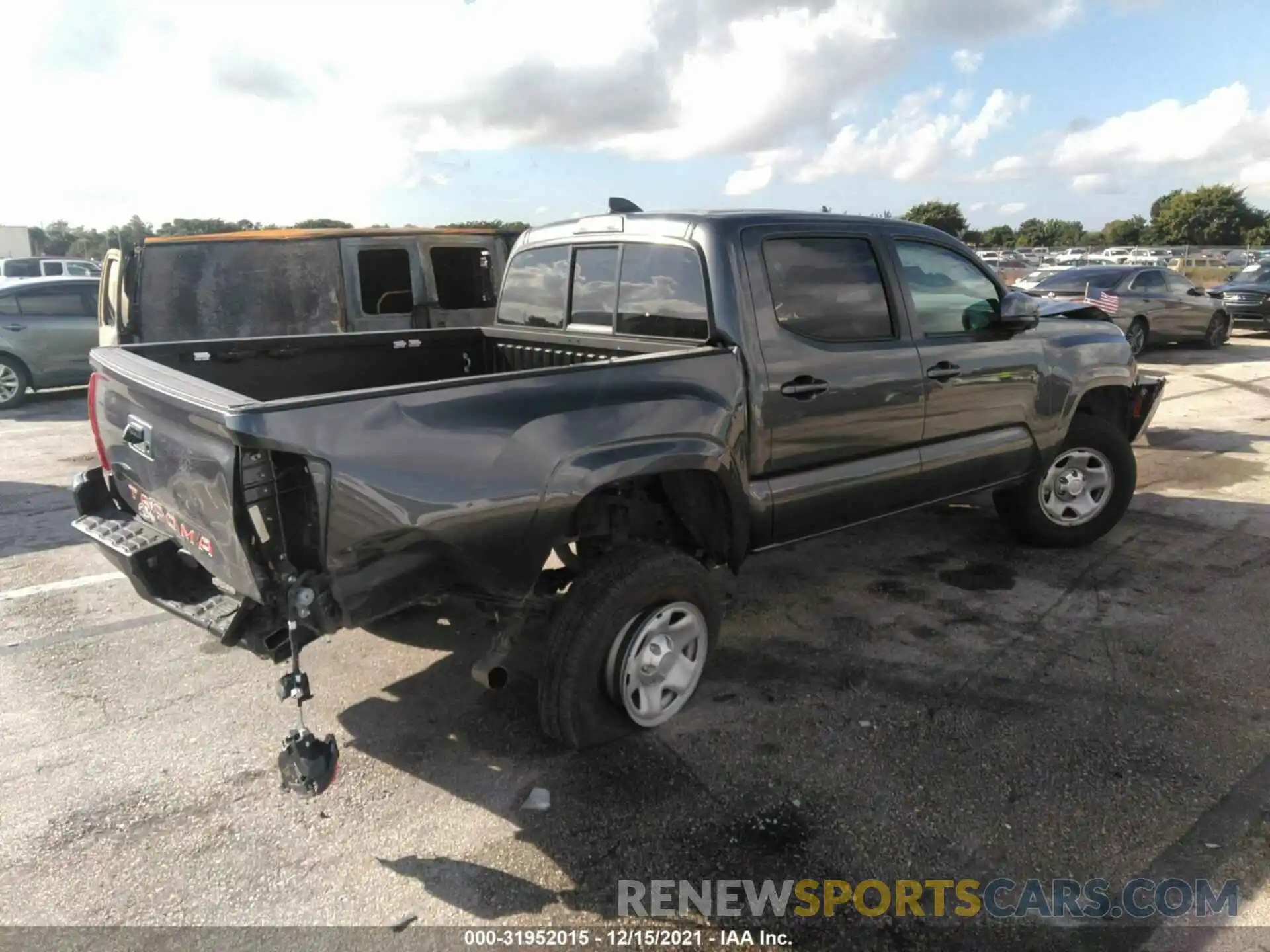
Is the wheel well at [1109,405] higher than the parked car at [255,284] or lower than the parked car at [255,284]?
lower

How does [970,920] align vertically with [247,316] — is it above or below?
below

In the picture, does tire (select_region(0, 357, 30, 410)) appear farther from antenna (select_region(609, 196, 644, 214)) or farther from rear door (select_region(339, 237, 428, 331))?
antenna (select_region(609, 196, 644, 214))

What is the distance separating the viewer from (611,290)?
4.01 meters

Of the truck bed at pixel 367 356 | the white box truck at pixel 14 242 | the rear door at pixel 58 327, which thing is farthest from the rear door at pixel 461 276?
the white box truck at pixel 14 242

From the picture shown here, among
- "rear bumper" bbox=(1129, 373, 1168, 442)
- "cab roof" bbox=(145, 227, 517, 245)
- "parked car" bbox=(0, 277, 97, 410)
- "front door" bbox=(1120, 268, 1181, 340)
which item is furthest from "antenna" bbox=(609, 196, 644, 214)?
"front door" bbox=(1120, 268, 1181, 340)

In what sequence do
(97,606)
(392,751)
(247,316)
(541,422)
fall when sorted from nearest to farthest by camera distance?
1. (541,422)
2. (392,751)
3. (97,606)
4. (247,316)

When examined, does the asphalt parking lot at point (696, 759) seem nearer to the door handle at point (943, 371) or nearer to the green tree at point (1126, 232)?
the door handle at point (943, 371)

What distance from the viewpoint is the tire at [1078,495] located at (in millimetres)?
5125

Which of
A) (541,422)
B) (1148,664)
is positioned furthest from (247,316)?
(1148,664)

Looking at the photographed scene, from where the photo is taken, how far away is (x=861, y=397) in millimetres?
3865

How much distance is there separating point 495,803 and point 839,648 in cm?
186

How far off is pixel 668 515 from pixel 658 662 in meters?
0.66

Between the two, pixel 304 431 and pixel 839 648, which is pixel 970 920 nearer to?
pixel 839 648

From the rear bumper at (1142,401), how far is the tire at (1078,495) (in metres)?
0.66
